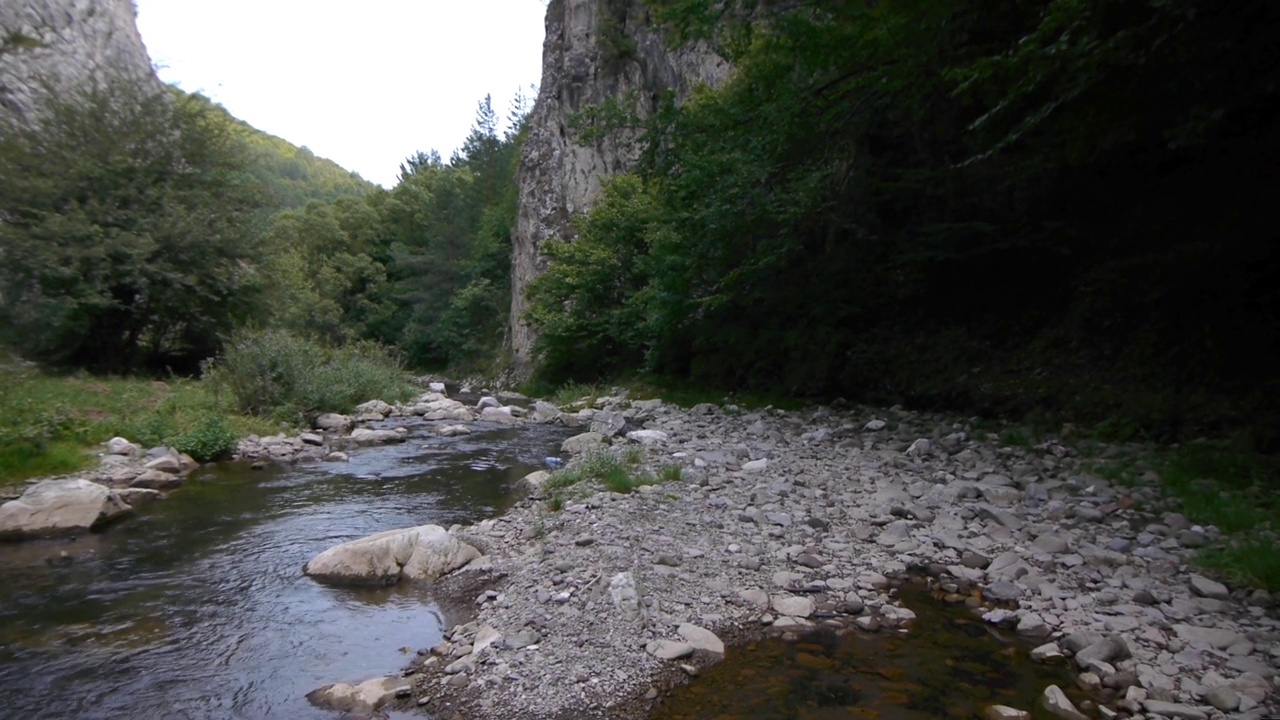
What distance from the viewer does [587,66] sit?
29.6m

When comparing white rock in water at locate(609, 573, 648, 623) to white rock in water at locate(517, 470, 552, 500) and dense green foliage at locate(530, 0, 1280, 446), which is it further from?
dense green foliage at locate(530, 0, 1280, 446)

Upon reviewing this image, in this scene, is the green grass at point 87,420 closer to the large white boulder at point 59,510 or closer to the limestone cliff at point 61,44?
the large white boulder at point 59,510

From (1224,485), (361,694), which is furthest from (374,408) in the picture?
(1224,485)

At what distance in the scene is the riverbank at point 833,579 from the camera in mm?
4582

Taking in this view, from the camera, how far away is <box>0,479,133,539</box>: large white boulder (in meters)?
8.32

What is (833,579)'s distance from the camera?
6.11 meters

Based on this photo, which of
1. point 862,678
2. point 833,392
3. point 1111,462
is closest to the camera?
point 862,678

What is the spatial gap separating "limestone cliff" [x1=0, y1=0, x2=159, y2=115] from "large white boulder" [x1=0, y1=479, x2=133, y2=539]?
18.2 m

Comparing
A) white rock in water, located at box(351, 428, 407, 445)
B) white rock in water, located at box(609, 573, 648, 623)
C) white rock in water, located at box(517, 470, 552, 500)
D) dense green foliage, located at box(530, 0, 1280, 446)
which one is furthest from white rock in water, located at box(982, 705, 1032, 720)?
white rock in water, located at box(351, 428, 407, 445)

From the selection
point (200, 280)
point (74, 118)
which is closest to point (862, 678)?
point (200, 280)

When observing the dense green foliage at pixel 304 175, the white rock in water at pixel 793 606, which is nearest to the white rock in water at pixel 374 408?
the white rock in water at pixel 793 606

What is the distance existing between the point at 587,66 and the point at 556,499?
24.7 metres

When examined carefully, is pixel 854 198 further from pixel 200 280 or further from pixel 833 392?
pixel 200 280

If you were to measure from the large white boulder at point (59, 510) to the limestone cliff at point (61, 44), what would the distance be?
1817 centimetres
